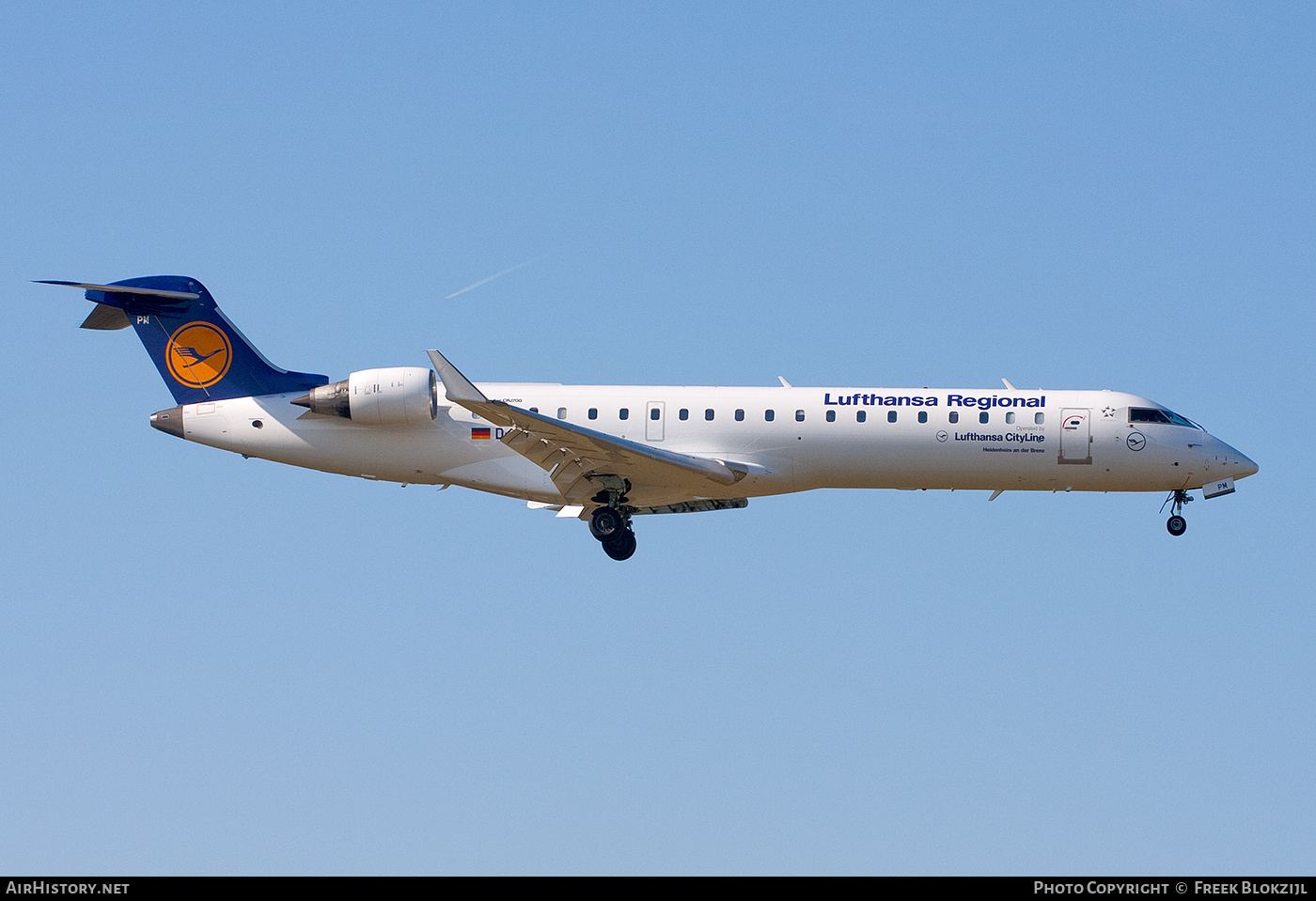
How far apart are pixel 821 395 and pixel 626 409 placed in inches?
144

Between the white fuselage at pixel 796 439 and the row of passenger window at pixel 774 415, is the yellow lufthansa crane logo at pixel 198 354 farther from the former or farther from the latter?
the row of passenger window at pixel 774 415

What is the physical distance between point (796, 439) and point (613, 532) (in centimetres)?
379

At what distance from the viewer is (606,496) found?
91.5ft

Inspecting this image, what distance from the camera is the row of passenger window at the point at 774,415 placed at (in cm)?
2783

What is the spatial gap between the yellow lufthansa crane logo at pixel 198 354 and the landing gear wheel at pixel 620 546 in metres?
8.11

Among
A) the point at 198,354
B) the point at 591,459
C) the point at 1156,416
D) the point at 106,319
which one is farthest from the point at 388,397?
the point at 1156,416

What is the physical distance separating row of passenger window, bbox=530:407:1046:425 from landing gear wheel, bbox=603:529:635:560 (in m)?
2.21

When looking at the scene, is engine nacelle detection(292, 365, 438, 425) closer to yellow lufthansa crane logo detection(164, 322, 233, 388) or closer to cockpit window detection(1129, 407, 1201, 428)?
yellow lufthansa crane logo detection(164, 322, 233, 388)

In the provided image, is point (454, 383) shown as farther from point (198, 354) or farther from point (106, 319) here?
point (106, 319)
